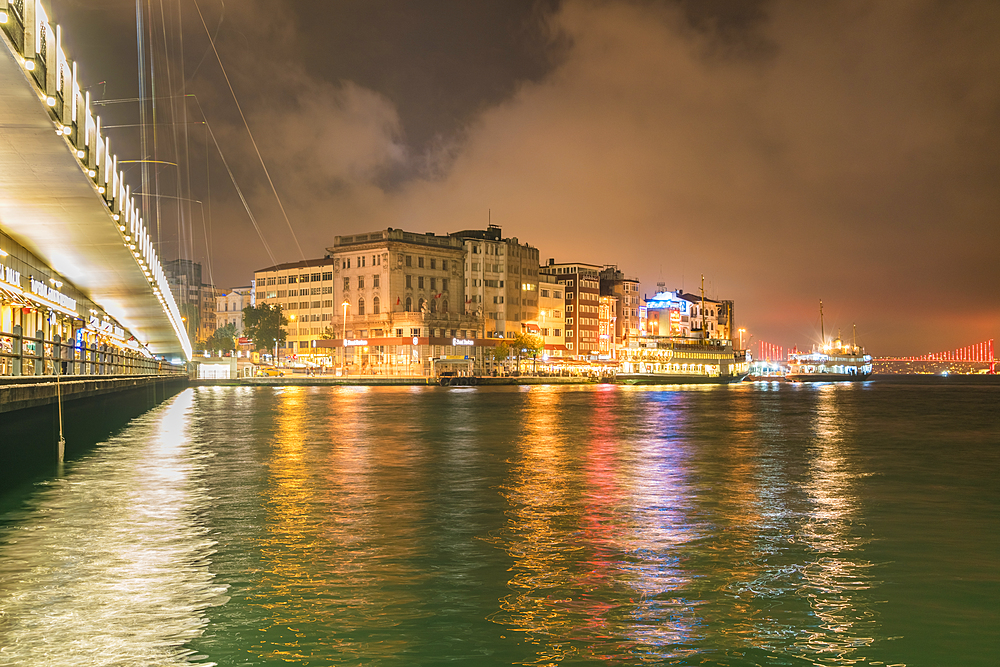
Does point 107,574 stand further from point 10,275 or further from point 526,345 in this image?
point 526,345

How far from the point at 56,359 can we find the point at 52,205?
40.7 ft

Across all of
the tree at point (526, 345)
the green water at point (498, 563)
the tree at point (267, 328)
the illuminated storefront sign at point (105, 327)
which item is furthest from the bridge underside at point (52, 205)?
the tree at point (267, 328)

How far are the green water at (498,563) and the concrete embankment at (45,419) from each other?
1.08 metres

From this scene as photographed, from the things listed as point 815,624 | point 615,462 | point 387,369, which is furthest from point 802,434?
point 387,369

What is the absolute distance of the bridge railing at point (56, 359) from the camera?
69.1 feet

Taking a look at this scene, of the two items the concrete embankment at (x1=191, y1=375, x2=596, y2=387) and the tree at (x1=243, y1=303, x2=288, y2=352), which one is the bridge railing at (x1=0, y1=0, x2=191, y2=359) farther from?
the tree at (x1=243, y1=303, x2=288, y2=352)

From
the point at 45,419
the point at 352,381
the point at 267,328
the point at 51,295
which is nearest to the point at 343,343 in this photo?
the point at 267,328

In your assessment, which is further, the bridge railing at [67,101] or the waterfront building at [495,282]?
the waterfront building at [495,282]

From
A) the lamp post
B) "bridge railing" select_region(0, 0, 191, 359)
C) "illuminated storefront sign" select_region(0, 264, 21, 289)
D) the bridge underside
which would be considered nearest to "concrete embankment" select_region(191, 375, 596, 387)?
the lamp post

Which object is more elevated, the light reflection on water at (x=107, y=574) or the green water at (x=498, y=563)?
the light reflection on water at (x=107, y=574)

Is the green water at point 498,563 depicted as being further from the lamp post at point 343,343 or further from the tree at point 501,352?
the lamp post at point 343,343

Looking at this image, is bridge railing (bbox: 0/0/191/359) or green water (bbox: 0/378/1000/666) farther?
bridge railing (bbox: 0/0/191/359)

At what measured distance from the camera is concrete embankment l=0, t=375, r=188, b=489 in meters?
21.0

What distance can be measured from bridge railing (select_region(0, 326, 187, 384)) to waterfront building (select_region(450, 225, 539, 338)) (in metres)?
102
